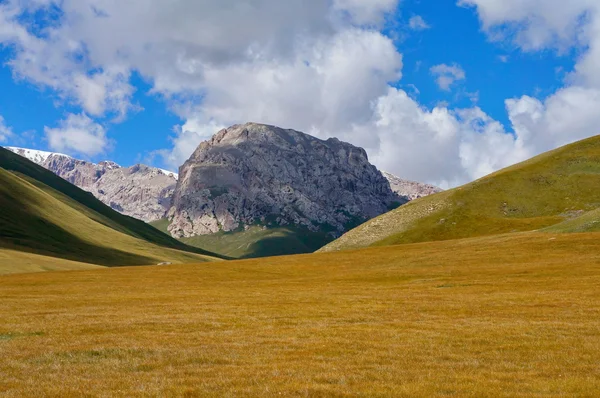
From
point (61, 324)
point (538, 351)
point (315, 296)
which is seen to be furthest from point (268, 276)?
point (538, 351)

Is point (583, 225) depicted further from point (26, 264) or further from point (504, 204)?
point (26, 264)

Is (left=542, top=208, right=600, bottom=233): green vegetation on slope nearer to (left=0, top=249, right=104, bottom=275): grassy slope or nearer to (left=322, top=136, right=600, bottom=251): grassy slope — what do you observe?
(left=322, top=136, right=600, bottom=251): grassy slope

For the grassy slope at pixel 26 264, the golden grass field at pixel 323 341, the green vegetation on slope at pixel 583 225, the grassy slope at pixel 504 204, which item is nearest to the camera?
the golden grass field at pixel 323 341

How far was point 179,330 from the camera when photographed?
3506 centimetres

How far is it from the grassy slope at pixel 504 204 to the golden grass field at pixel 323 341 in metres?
87.5

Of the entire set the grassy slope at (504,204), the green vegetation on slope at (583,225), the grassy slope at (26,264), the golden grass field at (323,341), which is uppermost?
the grassy slope at (504,204)

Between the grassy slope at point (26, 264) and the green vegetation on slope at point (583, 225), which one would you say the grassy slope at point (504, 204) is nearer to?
the green vegetation on slope at point (583, 225)

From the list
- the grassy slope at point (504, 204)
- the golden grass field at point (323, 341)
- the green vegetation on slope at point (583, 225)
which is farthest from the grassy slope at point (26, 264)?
the green vegetation on slope at point (583, 225)

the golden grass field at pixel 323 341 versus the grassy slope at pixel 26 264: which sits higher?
the golden grass field at pixel 323 341

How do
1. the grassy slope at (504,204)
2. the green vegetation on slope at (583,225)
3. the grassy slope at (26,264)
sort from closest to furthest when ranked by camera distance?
the green vegetation on slope at (583,225), the grassy slope at (26,264), the grassy slope at (504,204)

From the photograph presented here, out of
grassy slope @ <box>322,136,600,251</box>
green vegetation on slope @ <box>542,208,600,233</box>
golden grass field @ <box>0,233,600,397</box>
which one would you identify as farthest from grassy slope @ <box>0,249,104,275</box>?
green vegetation on slope @ <box>542,208,600,233</box>

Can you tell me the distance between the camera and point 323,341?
96.8 feet

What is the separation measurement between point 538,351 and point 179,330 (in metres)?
21.3

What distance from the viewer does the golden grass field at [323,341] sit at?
64.8ft
